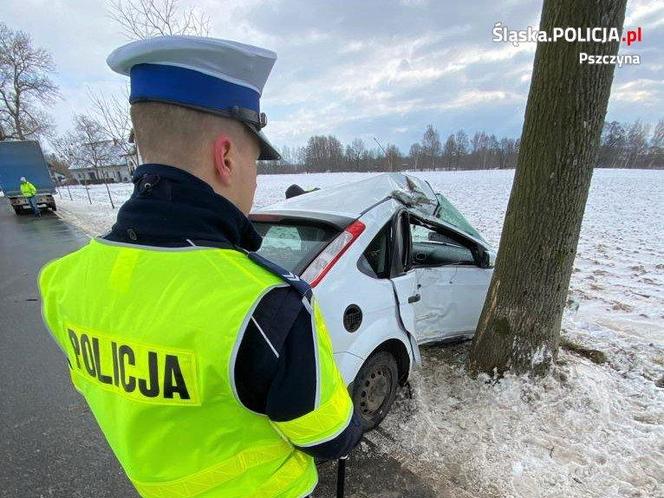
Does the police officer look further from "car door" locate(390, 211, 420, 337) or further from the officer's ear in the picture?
"car door" locate(390, 211, 420, 337)

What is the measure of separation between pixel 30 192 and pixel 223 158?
72.1 feet

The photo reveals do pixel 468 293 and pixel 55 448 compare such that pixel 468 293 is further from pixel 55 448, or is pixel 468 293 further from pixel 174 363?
pixel 55 448

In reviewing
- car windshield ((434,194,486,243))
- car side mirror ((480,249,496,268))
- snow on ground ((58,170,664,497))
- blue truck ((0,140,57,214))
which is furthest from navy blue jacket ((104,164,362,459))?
blue truck ((0,140,57,214))

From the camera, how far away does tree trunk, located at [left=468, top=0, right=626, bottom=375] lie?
7.67 ft

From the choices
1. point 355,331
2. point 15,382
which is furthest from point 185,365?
point 15,382

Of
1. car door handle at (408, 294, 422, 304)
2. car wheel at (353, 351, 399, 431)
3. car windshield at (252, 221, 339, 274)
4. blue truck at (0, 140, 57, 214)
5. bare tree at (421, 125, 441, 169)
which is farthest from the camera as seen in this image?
bare tree at (421, 125, 441, 169)

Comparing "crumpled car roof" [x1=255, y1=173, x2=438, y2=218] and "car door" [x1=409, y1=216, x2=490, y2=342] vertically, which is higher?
"crumpled car roof" [x1=255, y1=173, x2=438, y2=218]

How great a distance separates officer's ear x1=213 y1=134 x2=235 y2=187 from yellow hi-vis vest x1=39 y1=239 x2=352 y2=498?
224 mm

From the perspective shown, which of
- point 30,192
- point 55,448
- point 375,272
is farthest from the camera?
point 30,192

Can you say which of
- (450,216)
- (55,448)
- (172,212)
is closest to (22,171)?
(55,448)

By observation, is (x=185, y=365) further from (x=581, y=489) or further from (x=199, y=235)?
(x=581, y=489)

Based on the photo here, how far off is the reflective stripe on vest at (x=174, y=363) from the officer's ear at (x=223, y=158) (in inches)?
8.6

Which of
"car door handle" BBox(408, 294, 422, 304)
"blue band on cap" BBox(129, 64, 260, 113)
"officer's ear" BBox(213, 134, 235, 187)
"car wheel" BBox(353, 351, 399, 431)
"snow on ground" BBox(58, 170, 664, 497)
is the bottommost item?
"snow on ground" BBox(58, 170, 664, 497)

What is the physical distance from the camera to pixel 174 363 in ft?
2.75
